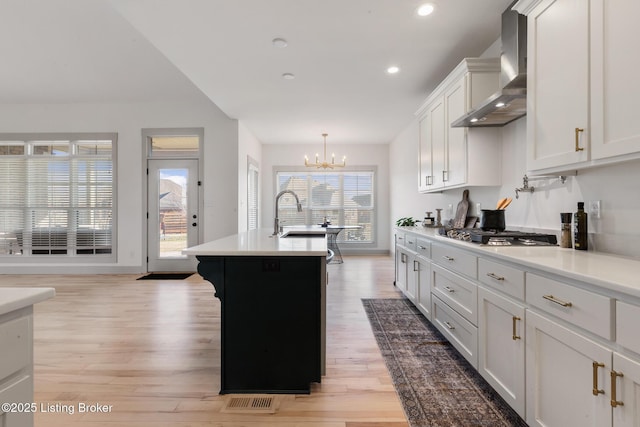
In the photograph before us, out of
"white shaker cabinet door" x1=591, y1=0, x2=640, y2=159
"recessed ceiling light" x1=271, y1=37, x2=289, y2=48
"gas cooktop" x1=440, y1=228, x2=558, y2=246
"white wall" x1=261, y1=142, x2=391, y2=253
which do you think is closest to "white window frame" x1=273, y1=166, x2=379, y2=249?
"white wall" x1=261, y1=142, x2=391, y2=253

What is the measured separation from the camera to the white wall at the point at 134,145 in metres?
5.43

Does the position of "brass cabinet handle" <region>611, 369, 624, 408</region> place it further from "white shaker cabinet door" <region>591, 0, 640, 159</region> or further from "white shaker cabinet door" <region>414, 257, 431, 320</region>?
"white shaker cabinet door" <region>414, 257, 431, 320</region>

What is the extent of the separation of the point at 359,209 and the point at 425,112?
4.15 metres

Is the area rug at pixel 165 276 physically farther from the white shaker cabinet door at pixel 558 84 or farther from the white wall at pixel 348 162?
the white shaker cabinet door at pixel 558 84

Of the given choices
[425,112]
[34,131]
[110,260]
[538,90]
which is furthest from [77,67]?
[538,90]

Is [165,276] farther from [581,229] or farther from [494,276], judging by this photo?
[581,229]

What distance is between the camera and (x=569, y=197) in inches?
81.4

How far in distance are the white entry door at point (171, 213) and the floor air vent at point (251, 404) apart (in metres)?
4.03

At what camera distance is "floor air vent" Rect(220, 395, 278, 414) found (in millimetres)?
1753

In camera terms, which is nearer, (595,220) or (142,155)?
(595,220)

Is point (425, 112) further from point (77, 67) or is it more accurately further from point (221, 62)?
point (77, 67)

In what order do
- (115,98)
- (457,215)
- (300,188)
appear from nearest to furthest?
(457,215), (115,98), (300,188)

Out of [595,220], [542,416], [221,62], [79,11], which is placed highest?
[79,11]

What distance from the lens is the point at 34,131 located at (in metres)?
5.48
